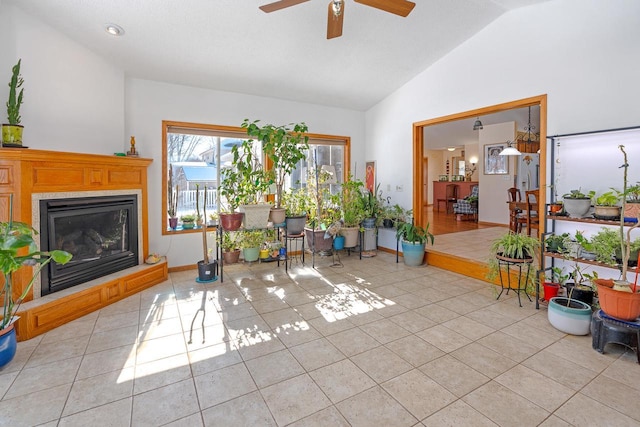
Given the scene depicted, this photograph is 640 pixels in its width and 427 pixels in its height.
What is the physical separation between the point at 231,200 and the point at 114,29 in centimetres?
211

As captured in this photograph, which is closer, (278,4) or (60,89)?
(278,4)

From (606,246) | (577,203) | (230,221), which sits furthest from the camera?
(230,221)

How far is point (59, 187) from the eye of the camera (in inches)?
116

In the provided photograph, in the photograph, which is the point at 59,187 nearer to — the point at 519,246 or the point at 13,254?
the point at 13,254

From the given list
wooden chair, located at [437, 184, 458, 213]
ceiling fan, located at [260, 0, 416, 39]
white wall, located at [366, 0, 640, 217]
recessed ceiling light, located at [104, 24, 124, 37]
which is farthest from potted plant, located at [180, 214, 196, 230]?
wooden chair, located at [437, 184, 458, 213]

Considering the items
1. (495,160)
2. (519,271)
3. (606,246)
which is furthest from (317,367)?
→ (495,160)

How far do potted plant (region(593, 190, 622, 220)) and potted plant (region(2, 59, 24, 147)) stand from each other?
16.2 feet

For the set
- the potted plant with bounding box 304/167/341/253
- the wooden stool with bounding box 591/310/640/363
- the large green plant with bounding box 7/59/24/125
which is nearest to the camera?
the wooden stool with bounding box 591/310/640/363

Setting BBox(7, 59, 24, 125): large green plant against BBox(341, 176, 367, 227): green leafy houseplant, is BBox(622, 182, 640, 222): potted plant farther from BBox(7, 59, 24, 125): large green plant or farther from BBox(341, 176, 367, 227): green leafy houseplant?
BBox(7, 59, 24, 125): large green plant

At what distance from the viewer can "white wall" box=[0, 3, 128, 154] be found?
272cm

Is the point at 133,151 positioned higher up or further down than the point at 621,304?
higher up

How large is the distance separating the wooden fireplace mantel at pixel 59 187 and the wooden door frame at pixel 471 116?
3.88 metres

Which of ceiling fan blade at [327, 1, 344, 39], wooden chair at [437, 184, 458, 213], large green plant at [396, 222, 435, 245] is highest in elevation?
ceiling fan blade at [327, 1, 344, 39]

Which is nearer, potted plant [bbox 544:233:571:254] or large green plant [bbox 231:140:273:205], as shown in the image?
potted plant [bbox 544:233:571:254]
